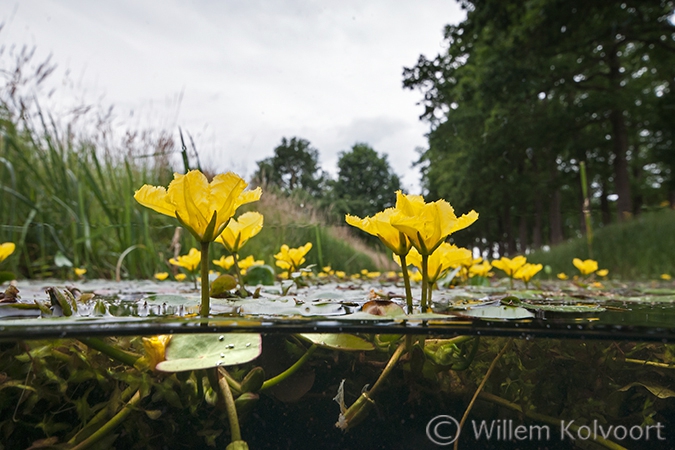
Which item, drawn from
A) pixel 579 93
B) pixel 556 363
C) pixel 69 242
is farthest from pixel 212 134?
pixel 579 93

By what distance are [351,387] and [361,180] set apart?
0.69 m

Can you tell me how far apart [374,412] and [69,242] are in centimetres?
274

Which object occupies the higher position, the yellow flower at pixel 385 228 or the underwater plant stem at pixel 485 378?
the yellow flower at pixel 385 228

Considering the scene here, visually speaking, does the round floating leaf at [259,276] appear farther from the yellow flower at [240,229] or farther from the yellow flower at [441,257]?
the yellow flower at [441,257]

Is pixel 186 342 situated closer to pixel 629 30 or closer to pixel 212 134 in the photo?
pixel 212 134

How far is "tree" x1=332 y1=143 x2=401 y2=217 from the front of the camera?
0.95m

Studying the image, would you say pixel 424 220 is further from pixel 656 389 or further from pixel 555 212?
pixel 555 212

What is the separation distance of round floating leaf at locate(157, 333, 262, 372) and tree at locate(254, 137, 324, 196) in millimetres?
827

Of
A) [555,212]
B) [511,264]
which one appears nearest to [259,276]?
[511,264]

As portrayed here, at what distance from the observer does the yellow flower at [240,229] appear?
618 millimetres

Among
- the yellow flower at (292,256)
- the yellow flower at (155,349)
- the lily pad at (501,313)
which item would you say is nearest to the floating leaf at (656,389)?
the lily pad at (501,313)

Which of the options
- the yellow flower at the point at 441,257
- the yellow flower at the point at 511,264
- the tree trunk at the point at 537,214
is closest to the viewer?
the yellow flower at the point at 441,257

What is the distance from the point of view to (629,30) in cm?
503

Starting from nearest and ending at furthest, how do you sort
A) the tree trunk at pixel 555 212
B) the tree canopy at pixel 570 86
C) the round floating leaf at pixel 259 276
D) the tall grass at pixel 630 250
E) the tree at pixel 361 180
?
the tree at pixel 361 180
the round floating leaf at pixel 259 276
the tree trunk at pixel 555 212
the tree canopy at pixel 570 86
the tall grass at pixel 630 250
